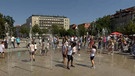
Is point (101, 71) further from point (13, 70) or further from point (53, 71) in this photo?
point (13, 70)

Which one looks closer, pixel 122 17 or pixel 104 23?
pixel 122 17

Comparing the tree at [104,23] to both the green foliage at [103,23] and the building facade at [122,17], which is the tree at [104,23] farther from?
the building facade at [122,17]

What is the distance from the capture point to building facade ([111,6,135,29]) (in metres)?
107

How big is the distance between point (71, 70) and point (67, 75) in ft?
5.08

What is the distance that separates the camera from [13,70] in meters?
14.8

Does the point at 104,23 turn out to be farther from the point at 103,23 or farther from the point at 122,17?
the point at 122,17

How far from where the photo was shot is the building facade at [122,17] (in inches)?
4218

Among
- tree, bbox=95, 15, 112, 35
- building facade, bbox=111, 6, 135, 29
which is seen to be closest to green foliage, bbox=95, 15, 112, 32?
tree, bbox=95, 15, 112, 35

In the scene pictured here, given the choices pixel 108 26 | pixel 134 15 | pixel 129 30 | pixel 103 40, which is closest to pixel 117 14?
pixel 108 26

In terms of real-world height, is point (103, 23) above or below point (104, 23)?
below

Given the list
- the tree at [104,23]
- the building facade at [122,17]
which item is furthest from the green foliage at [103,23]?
the building facade at [122,17]

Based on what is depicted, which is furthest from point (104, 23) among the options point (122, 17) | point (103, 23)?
point (122, 17)

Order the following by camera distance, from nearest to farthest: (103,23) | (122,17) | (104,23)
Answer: (122,17), (103,23), (104,23)

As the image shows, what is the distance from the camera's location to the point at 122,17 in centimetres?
11600
